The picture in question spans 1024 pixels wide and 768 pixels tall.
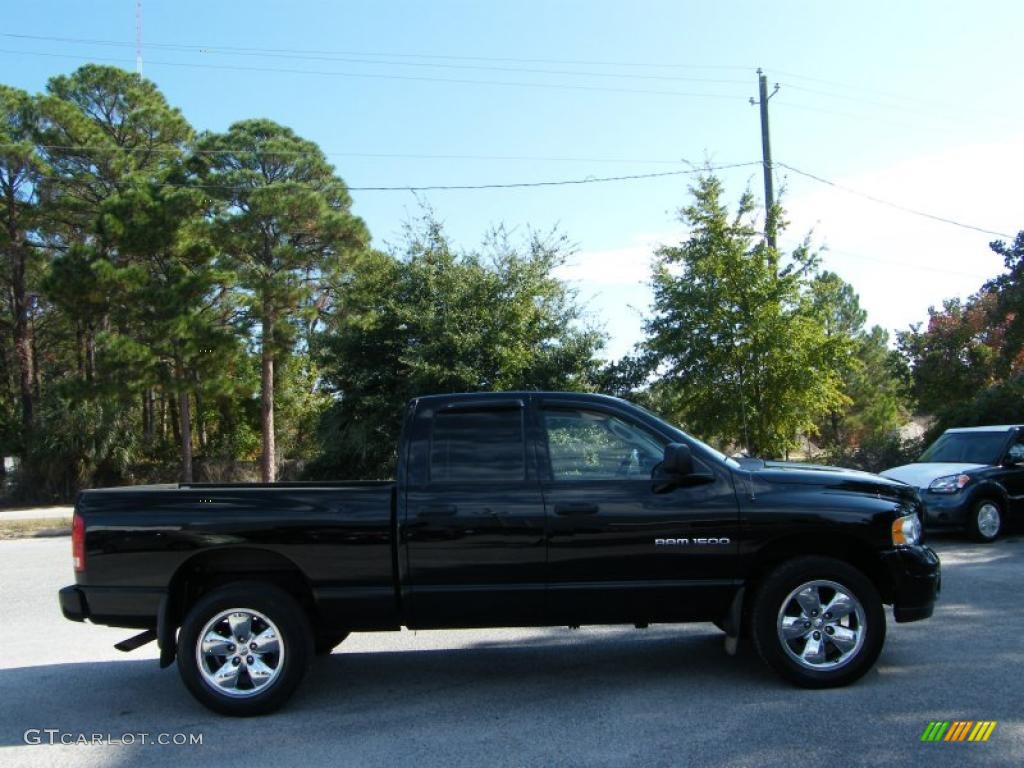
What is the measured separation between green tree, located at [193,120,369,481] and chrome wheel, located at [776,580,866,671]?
23498mm

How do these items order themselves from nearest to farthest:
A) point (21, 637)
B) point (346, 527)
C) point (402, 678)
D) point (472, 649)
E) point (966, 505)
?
point (346, 527) → point (402, 678) → point (472, 649) → point (21, 637) → point (966, 505)

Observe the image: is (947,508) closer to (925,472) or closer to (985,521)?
(985,521)

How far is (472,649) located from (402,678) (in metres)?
0.83

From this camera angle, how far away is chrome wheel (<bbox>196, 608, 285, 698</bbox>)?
515cm

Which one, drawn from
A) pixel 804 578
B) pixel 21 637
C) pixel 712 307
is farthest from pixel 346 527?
pixel 712 307

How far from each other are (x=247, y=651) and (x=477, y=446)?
189cm

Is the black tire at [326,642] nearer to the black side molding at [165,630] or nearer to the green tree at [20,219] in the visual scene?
the black side molding at [165,630]

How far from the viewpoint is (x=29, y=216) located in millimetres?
30094

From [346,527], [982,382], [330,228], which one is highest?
[330,228]

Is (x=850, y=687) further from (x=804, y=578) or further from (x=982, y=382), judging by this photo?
(x=982, y=382)

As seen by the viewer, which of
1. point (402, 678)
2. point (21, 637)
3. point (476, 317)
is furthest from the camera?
point (476, 317)

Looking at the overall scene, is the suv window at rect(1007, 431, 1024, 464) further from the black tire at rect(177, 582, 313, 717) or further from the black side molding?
the black side molding

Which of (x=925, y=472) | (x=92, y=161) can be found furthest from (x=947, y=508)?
(x=92, y=161)

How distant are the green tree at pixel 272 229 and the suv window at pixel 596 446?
884 inches
